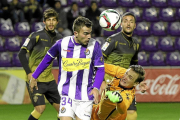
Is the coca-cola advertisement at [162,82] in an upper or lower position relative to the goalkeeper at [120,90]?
lower

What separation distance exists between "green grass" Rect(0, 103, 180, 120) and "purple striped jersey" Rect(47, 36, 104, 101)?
3.76 metres

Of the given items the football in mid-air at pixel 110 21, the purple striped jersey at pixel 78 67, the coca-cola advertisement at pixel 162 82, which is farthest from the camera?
the coca-cola advertisement at pixel 162 82

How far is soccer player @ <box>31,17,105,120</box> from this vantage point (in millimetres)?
4723

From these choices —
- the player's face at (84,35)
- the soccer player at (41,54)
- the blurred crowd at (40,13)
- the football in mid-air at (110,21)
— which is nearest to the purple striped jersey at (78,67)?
the player's face at (84,35)

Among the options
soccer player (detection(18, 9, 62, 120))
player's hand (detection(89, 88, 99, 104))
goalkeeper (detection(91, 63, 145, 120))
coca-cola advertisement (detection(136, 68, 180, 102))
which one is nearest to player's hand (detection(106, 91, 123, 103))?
player's hand (detection(89, 88, 99, 104))

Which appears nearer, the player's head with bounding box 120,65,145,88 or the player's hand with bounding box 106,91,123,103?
the player's hand with bounding box 106,91,123,103

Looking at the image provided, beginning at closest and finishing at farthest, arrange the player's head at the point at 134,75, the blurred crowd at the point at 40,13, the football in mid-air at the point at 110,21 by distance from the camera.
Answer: the player's head at the point at 134,75, the football in mid-air at the point at 110,21, the blurred crowd at the point at 40,13

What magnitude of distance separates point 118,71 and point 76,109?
45.3 inches

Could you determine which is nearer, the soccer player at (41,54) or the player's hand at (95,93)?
the player's hand at (95,93)

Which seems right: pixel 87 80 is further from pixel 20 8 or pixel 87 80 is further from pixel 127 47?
pixel 20 8

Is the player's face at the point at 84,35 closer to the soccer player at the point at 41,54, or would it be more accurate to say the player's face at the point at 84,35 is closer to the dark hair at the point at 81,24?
the dark hair at the point at 81,24

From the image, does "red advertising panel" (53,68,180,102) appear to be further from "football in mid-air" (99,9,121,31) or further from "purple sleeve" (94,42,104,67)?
"purple sleeve" (94,42,104,67)

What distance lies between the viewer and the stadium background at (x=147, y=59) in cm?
994

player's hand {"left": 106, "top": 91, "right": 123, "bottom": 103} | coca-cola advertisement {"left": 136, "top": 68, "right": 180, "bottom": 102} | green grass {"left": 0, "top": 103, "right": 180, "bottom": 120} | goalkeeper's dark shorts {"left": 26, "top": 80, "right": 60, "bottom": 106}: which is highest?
player's hand {"left": 106, "top": 91, "right": 123, "bottom": 103}
